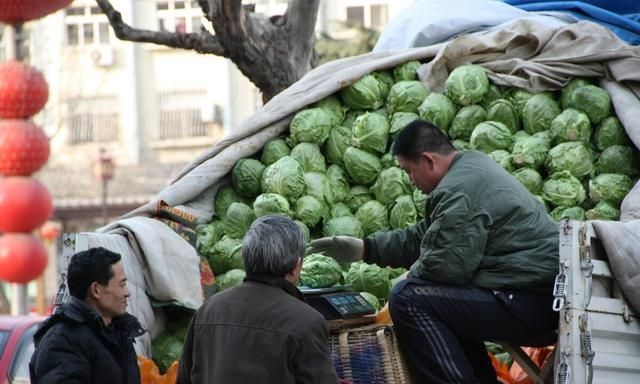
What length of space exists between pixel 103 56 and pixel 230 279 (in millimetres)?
34671

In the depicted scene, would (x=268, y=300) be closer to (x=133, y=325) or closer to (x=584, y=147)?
(x=133, y=325)

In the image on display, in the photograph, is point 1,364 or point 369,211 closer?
point 369,211

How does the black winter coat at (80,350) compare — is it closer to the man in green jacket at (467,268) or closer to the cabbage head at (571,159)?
the man in green jacket at (467,268)

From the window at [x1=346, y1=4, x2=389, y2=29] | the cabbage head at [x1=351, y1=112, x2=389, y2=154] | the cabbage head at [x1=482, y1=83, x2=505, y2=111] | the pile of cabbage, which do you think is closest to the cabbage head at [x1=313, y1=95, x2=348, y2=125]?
the pile of cabbage

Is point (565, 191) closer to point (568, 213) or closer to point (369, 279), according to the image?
point (568, 213)

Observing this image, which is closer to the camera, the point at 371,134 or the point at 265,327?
the point at 265,327

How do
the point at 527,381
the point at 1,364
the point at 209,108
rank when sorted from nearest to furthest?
1. the point at 527,381
2. the point at 1,364
3. the point at 209,108

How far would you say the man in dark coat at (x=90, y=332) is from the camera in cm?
561

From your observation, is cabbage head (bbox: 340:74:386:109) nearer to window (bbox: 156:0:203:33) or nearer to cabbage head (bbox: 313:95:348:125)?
cabbage head (bbox: 313:95:348:125)

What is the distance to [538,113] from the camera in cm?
797

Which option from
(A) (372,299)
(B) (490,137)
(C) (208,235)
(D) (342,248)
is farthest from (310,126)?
(D) (342,248)

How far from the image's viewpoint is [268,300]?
5121mm

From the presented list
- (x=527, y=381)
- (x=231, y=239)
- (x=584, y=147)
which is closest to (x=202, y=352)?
(x=527, y=381)

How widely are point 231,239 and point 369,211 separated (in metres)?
0.85
